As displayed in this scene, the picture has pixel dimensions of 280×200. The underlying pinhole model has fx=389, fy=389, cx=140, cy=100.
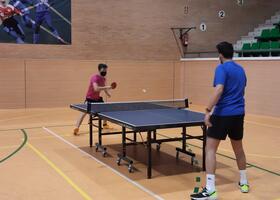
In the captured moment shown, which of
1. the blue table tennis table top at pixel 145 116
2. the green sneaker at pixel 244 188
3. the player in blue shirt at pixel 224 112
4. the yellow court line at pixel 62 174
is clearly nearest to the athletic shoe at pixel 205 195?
the player in blue shirt at pixel 224 112

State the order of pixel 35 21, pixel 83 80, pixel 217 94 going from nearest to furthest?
pixel 217 94
pixel 35 21
pixel 83 80

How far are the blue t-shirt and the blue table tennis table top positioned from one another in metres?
0.83

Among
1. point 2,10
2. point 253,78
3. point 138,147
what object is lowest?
point 138,147

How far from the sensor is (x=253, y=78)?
12422mm

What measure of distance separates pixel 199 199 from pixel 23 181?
7.74ft

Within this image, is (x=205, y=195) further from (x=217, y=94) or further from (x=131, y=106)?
(x=131, y=106)

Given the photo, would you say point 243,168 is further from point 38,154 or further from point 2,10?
point 2,10

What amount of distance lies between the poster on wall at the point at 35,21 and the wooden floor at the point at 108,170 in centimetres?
499

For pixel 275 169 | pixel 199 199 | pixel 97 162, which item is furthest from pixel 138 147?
pixel 199 199

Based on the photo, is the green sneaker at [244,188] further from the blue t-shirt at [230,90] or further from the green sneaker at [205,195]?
the blue t-shirt at [230,90]

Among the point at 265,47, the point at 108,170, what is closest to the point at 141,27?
the point at 265,47

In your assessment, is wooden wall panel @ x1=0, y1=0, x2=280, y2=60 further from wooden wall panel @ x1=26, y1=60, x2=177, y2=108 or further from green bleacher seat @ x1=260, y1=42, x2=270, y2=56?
green bleacher seat @ x1=260, y1=42, x2=270, y2=56

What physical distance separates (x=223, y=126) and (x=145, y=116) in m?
1.71

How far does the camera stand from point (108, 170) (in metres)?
5.72
